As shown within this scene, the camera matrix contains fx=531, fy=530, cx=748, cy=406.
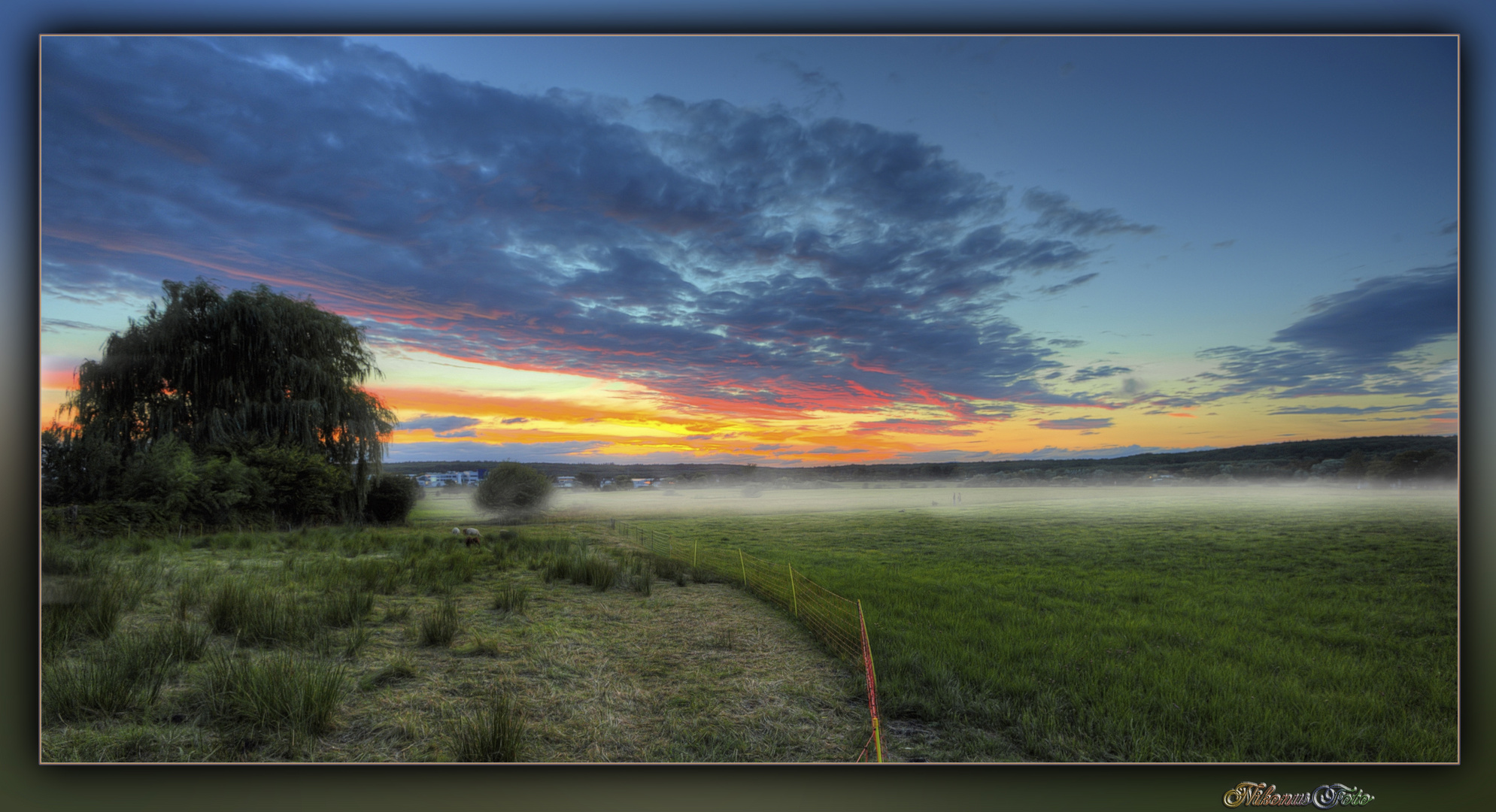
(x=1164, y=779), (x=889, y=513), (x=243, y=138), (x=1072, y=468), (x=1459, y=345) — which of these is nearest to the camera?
(x=1164, y=779)

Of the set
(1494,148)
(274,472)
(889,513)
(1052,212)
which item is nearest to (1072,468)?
(889,513)

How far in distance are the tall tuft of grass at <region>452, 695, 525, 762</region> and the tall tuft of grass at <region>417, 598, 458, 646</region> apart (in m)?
0.64

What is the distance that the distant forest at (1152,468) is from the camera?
3295mm

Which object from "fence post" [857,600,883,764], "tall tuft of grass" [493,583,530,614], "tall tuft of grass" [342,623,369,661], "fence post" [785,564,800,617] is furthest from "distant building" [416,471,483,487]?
"fence post" [857,600,883,764]

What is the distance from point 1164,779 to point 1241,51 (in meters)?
4.53

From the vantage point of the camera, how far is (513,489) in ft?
14.0

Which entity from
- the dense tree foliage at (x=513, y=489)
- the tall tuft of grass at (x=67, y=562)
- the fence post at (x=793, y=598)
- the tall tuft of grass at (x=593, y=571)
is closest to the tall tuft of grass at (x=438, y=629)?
the dense tree foliage at (x=513, y=489)

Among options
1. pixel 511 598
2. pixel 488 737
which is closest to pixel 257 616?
pixel 511 598

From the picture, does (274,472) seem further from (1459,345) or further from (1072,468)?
(1459,345)

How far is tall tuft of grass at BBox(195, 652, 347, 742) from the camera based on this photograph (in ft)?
9.50

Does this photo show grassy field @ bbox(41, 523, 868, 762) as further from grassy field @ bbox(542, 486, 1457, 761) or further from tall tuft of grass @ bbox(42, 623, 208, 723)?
grassy field @ bbox(542, 486, 1457, 761)

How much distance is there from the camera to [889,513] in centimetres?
400

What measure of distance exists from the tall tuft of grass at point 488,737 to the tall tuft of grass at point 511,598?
0.90m

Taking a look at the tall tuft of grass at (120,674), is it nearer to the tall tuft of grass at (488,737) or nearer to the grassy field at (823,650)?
the grassy field at (823,650)
